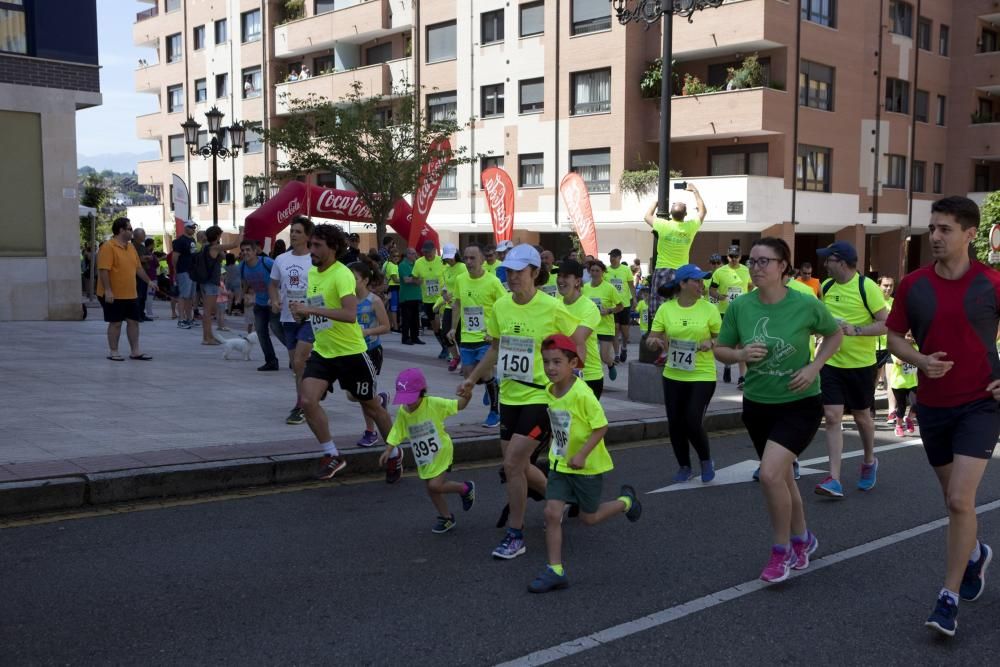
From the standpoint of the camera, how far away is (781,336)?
5.38 meters

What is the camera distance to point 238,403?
1049cm

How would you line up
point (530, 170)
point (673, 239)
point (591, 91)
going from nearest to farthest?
point (673, 239) < point (591, 91) < point (530, 170)

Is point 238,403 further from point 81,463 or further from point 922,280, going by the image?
point 922,280

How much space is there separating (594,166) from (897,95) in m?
12.5

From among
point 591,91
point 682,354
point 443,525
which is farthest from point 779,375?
point 591,91

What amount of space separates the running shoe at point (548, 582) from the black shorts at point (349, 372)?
2.98 m

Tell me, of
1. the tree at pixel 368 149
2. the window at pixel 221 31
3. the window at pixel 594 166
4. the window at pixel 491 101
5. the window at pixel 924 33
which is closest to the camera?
the tree at pixel 368 149

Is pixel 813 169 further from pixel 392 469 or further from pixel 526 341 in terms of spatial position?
pixel 526 341

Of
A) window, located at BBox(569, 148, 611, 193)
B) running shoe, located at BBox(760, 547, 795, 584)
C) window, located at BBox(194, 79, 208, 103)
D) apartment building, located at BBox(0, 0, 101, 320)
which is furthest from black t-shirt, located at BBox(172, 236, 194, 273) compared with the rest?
window, located at BBox(194, 79, 208, 103)

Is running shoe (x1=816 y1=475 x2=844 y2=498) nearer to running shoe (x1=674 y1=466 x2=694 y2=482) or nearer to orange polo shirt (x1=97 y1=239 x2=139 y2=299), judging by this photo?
running shoe (x1=674 y1=466 x2=694 y2=482)

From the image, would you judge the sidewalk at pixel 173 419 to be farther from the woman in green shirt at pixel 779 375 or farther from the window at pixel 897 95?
the window at pixel 897 95

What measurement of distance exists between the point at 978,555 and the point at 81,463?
5.90 meters

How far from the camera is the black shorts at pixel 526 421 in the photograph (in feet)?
19.6

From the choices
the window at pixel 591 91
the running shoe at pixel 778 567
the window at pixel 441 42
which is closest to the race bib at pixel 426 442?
the running shoe at pixel 778 567
